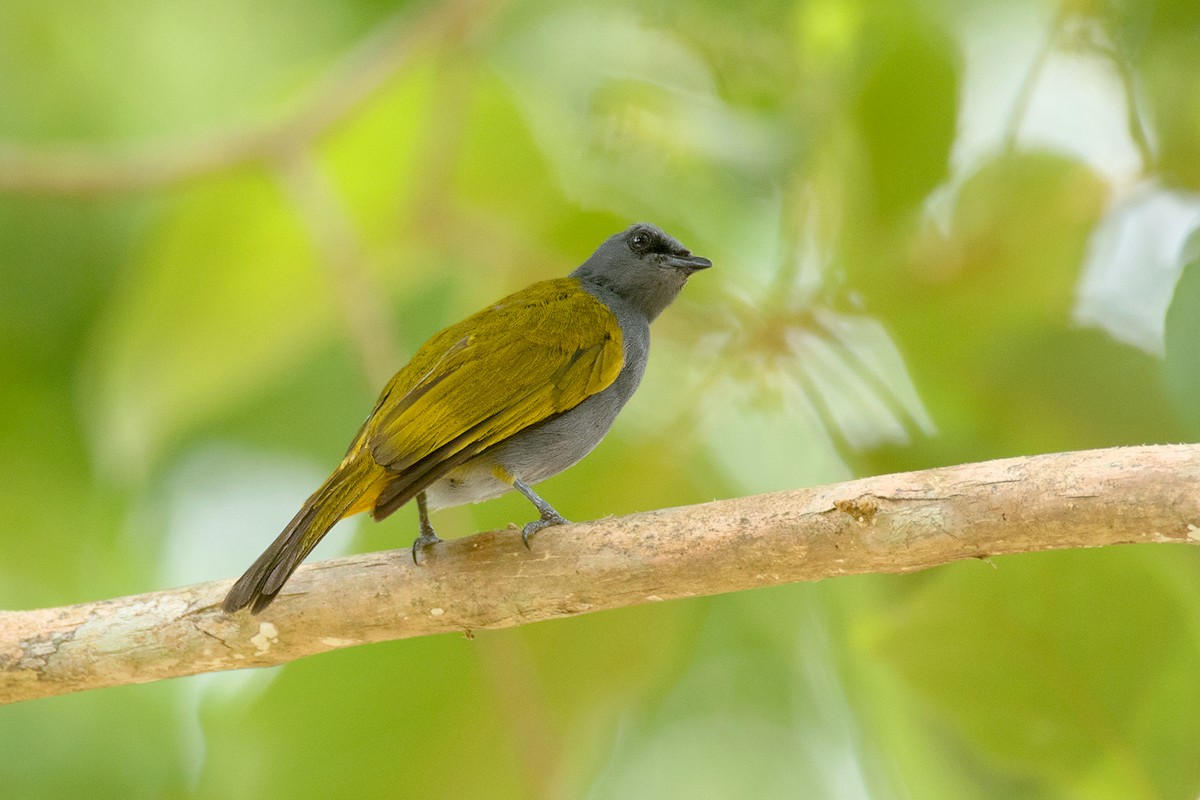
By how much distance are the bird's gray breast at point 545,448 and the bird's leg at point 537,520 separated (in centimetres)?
3

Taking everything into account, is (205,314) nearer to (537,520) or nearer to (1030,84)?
(537,520)

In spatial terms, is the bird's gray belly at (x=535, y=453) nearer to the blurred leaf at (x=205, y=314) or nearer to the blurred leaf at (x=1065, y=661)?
the blurred leaf at (x=1065, y=661)

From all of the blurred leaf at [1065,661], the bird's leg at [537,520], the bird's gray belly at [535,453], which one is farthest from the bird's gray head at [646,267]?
the blurred leaf at [1065,661]

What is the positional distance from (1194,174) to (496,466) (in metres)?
1.91

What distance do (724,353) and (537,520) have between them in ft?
3.07

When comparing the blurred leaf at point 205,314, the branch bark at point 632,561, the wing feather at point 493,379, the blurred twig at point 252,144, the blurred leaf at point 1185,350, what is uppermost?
the blurred twig at point 252,144

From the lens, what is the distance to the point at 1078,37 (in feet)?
10.7

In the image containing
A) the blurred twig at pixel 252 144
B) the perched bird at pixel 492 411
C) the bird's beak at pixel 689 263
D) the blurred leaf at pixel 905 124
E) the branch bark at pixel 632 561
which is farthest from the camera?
the blurred twig at pixel 252 144

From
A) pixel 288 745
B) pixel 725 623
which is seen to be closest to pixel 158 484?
pixel 288 745

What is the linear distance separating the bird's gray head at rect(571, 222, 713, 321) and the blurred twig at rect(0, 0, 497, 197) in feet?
3.31

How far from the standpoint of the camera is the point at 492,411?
279 cm

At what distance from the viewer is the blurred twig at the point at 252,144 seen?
381cm

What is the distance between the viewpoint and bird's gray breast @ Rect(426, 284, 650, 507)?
116 inches

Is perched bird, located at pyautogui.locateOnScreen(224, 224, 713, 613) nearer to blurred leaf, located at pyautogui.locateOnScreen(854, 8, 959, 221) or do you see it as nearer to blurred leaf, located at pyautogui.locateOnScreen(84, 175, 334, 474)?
blurred leaf, located at pyautogui.locateOnScreen(854, 8, 959, 221)
